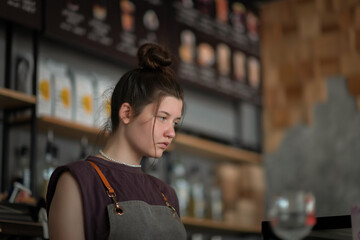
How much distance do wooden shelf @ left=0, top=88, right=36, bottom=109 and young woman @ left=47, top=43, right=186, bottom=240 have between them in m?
0.96

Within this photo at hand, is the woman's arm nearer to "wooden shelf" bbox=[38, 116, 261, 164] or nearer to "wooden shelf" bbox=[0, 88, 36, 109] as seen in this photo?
"wooden shelf" bbox=[38, 116, 261, 164]

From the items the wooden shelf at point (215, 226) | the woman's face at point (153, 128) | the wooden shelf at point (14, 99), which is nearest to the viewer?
the woman's face at point (153, 128)

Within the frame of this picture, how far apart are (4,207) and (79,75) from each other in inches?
48.6

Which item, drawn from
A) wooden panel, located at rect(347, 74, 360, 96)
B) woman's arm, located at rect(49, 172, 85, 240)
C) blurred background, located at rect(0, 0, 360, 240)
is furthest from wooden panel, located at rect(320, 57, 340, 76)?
woman's arm, located at rect(49, 172, 85, 240)

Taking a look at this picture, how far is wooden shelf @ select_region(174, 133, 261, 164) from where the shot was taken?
11.9ft

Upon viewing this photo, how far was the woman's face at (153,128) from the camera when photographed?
1.71 meters

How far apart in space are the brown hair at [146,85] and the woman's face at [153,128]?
2 centimetres

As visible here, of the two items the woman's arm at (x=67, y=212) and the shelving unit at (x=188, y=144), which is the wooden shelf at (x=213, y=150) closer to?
the shelving unit at (x=188, y=144)

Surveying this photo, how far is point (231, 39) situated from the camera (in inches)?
171

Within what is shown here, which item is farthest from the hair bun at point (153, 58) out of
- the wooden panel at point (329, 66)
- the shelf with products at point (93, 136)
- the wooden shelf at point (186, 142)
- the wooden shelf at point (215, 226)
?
the wooden panel at point (329, 66)

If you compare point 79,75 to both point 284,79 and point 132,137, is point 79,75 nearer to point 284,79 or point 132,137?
point 132,137

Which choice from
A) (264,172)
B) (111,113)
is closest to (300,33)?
(264,172)

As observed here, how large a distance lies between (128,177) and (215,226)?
1.96 metres

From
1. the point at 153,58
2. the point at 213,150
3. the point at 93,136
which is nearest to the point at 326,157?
the point at 213,150
